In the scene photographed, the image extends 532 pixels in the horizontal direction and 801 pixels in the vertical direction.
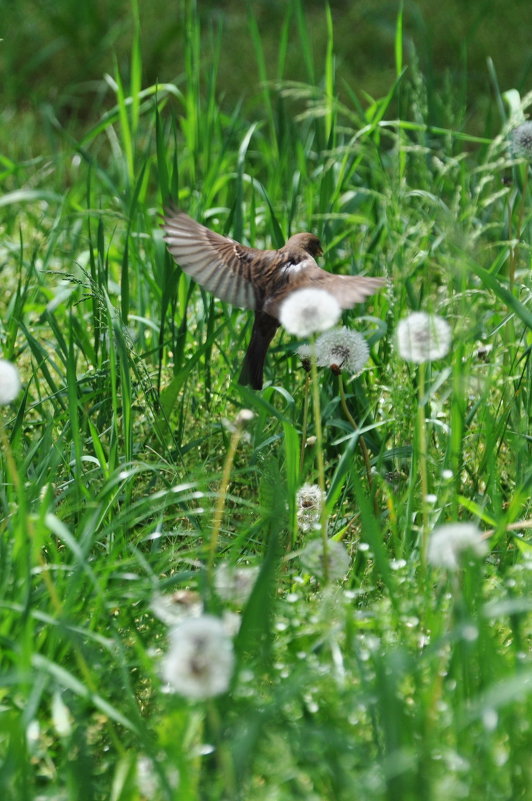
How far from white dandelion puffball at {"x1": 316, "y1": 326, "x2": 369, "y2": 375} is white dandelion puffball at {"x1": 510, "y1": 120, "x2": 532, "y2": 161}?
753mm

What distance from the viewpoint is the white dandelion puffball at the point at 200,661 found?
110cm

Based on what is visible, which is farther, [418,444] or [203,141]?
[203,141]

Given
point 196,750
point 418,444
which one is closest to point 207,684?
point 196,750

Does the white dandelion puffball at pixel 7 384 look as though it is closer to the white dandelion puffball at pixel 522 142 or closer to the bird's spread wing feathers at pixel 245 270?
the bird's spread wing feathers at pixel 245 270

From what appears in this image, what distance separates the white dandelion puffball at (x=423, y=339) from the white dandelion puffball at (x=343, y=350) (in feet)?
1.00

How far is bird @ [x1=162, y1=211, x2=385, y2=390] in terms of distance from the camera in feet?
6.95

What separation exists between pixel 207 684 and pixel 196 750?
0.20 metres

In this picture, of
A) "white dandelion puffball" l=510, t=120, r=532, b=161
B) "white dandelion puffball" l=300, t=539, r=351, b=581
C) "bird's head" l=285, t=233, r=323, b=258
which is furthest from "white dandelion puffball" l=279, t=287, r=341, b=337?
"white dandelion puffball" l=510, t=120, r=532, b=161

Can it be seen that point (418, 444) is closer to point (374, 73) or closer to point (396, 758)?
point (396, 758)

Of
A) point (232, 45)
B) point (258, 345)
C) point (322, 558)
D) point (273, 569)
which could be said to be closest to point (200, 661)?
point (273, 569)

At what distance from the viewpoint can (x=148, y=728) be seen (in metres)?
1.44

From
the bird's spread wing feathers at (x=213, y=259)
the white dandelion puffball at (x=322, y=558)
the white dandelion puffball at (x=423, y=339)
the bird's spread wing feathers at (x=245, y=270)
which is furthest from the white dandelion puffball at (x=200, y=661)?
the bird's spread wing feathers at (x=213, y=259)

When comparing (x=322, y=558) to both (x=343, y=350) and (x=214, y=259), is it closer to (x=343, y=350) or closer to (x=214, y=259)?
(x=343, y=350)

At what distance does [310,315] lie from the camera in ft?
4.95
